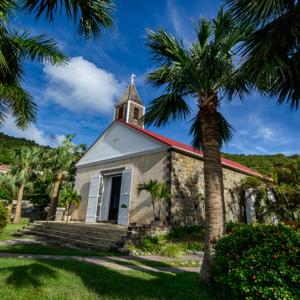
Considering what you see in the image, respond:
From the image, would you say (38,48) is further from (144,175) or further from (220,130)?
(144,175)

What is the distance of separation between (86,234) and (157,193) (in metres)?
3.66

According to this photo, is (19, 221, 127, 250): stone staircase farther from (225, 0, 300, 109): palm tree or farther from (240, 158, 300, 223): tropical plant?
(240, 158, 300, 223): tropical plant

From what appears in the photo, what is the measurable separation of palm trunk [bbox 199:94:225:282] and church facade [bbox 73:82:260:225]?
6285mm

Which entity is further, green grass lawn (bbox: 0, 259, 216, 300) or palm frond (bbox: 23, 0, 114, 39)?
palm frond (bbox: 23, 0, 114, 39)

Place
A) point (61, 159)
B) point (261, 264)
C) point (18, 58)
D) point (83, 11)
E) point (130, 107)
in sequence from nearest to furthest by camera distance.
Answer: point (261, 264), point (83, 11), point (18, 58), point (61, 159), point (130, 107)

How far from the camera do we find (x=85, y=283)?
15.3 feet

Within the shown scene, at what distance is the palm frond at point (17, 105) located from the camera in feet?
24.5

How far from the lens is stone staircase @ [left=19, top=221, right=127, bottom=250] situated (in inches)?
385

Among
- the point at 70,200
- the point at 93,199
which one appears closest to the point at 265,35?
the point at 93,199

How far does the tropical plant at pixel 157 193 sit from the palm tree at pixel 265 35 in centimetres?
730

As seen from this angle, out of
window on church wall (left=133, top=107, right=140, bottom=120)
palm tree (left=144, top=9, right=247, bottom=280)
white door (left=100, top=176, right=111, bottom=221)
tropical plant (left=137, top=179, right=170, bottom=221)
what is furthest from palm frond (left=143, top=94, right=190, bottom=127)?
window on church wall (left=133, top=107, right=140, bottom=120)

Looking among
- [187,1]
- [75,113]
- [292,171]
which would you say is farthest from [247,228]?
[75,113]

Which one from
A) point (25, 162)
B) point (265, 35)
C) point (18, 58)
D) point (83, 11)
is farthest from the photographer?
point (25, 162)

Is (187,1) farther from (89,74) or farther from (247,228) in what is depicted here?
(247,228)
